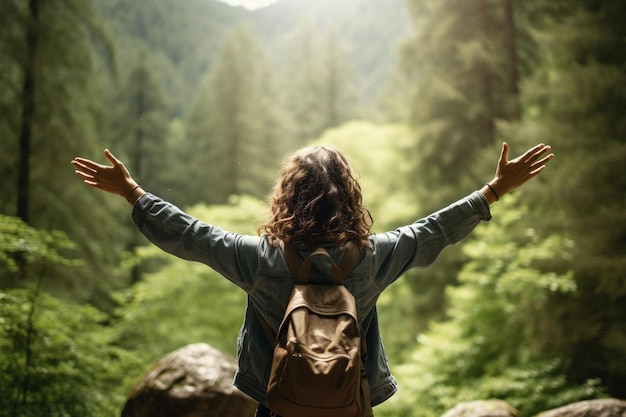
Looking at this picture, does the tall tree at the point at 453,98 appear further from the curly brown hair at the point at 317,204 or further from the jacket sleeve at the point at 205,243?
the jacket sleeve at the point at 205,243

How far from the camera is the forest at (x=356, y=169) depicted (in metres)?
4.47

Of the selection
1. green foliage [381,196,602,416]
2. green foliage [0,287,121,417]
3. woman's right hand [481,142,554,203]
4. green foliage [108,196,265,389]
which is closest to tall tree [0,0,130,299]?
green foliage [108,196,265,389]

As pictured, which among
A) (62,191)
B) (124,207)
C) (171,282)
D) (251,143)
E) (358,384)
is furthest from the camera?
(251,143)

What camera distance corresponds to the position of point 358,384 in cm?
142

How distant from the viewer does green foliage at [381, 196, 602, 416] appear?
4613 millimetres

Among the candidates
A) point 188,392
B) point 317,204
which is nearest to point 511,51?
point 188,392

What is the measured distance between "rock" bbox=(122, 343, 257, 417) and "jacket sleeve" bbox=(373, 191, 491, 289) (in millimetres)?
2164

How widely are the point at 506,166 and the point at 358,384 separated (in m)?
0.92

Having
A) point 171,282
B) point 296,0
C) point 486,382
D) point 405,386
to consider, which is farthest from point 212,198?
point 486,382

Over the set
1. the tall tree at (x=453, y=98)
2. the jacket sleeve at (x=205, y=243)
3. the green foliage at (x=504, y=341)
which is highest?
the tall tree at (x=453, y=98)

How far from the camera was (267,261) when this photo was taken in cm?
149

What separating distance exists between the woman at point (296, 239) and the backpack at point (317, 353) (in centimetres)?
7

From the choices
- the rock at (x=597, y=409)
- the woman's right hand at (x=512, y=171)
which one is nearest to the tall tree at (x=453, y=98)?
the rock at (x=597, y=409)

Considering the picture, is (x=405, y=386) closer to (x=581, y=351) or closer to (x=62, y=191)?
(x=581, y=351)
